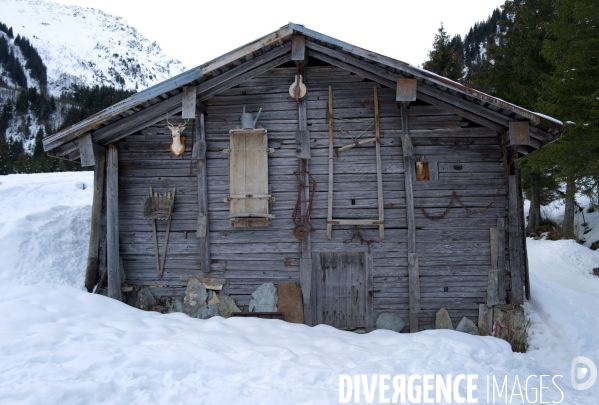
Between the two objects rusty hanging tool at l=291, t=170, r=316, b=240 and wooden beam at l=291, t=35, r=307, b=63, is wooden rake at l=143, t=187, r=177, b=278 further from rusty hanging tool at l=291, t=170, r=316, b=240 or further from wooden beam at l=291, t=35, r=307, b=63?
wooden beam at l=291, t=35, r=307, b=63

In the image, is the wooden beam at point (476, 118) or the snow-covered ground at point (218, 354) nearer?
the snow-covered ground at point (218, 354)

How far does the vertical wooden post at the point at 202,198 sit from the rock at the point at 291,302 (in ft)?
5.16

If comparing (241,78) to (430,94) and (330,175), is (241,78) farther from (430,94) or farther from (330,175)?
(430,94)

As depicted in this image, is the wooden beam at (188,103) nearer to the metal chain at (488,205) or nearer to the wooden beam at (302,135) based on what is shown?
the wooden beam at (302,135)

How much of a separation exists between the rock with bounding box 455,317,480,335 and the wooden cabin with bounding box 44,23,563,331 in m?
A: 0.17

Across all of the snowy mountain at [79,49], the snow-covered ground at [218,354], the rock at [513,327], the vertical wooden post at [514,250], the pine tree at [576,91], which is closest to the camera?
the snow-covered ground at [218,354]

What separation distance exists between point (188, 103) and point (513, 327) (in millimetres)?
7364

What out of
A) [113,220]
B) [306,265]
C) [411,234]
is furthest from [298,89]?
[113,220]

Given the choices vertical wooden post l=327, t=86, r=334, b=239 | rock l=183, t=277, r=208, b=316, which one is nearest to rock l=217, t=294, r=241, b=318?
rock l=183, t=277, r=208, b=316

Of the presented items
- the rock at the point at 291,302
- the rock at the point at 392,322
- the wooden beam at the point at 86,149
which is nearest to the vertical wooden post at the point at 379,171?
the rock at the point at 392,322

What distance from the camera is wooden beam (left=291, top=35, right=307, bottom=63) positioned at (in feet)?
26.8

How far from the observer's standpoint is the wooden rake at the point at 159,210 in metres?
8.43

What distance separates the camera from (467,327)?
7922mm

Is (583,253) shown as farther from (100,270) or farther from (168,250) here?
(100,270)
